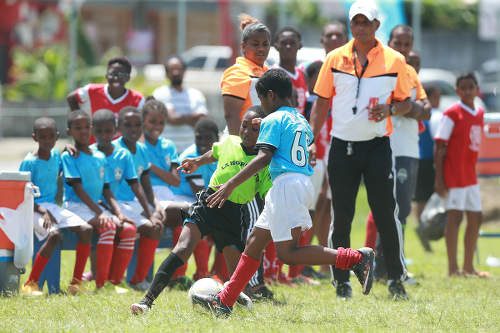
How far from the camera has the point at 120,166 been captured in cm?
1005

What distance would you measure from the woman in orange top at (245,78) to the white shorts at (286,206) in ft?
4.59

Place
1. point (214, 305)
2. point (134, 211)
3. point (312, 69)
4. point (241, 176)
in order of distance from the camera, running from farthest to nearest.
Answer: point (312, 69) < point (134, 211) < point (214, 305) < point (241, 176)

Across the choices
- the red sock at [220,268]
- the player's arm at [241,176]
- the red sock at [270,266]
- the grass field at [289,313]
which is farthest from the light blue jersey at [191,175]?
the player's arm at [241,176]

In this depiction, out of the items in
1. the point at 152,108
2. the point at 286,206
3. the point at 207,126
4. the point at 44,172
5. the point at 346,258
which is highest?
the point at 152,108

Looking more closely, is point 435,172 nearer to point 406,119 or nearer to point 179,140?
point 406,119

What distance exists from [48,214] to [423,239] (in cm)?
554

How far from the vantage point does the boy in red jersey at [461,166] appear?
37.5 ft

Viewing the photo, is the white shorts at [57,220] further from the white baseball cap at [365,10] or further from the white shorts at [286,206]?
the white baseball cap at [365,10]

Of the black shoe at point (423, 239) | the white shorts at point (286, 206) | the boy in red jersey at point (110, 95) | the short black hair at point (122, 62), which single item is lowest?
the black shoe at point (423, 239)

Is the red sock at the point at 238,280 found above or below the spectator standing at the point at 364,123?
below

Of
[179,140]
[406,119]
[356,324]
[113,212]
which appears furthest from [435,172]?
[356,324]

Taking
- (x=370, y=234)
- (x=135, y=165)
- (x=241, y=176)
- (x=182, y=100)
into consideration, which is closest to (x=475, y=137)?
(x=370, y=234)

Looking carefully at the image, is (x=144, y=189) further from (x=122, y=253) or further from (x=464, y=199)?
(x=464, y=199)

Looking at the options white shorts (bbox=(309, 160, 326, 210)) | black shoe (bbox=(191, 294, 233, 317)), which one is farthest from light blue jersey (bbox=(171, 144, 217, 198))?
black shoe (bbox=(191, 294, 233, 317))
